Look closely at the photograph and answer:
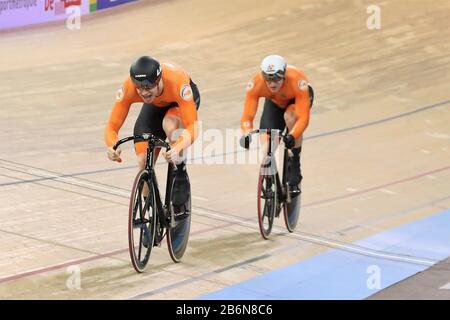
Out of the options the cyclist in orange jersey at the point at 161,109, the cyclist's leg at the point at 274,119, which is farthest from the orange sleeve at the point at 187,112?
the cyclist's leg at the point at 274,119

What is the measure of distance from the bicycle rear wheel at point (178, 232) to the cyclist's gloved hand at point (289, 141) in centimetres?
74

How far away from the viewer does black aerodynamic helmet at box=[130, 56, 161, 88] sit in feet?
13.1

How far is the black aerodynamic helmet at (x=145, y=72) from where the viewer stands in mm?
3984

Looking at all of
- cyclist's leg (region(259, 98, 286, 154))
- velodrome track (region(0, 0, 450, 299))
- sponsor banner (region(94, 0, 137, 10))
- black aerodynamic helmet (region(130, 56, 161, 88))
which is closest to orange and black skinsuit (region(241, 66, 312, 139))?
cyclist's leg (region(259, 98, 286, 154))

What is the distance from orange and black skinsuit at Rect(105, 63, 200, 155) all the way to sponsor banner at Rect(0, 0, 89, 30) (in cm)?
761

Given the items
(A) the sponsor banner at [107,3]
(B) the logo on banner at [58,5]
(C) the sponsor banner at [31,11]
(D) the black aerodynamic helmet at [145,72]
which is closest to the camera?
(D) the black aerodynamic helmet at [145,72]

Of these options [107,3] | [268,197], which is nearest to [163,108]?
[268,197]

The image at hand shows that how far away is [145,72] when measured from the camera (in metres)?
3.98

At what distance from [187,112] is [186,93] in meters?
0.09

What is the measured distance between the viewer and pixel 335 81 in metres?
9.86

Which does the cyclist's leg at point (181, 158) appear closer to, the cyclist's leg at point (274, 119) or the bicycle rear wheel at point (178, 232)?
the bicycle rear wheel at point (178, 232)

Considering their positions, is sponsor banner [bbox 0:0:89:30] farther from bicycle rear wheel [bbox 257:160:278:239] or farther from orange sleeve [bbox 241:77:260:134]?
bicycle rear wheel [bbox 257:160:278:239]

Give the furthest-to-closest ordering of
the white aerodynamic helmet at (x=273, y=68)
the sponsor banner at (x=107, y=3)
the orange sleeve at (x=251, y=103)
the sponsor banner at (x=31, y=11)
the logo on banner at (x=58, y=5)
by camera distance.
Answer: the sponsor banner at (x=107, y=3), the logo on banner at (x=58, y=5), the sponsor banner at (x=31, y=11), the orange sleeve at (x=251, y=103), the white aerodynamic helmet at (x=273, y=68)

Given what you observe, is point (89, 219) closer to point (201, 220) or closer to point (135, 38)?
point (201, 220)
